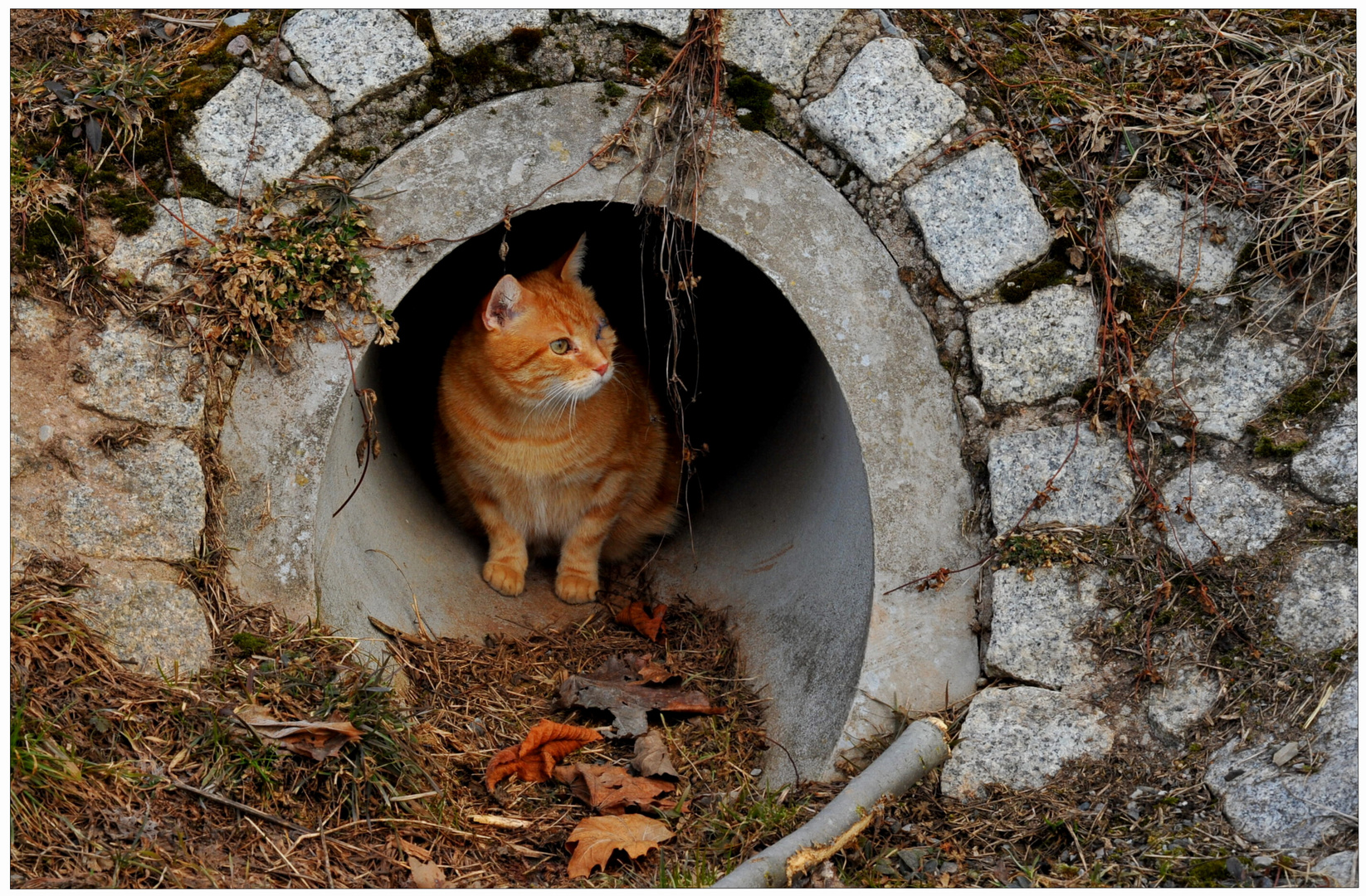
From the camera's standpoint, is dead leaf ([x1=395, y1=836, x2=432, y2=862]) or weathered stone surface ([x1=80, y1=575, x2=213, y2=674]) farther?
weathered stone surface ([x1=80, y1=575, x2=213, y2=674])

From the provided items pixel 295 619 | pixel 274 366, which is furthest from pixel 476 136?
pixel 295 619

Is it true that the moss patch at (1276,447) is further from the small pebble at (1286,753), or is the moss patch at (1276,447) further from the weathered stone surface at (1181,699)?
the small pebble at (1286,753)

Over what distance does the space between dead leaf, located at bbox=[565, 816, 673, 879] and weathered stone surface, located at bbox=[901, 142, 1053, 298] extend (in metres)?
1.82

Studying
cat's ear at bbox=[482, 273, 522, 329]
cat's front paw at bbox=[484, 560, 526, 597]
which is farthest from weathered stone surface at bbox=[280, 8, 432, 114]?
cat's front paw at bbox=[484, 560, 526, 597]

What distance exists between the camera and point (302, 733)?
2.66 metres

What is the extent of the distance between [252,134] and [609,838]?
2273 mm

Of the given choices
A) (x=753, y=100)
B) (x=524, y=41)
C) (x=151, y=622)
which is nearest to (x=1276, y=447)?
(x=753, y=100)

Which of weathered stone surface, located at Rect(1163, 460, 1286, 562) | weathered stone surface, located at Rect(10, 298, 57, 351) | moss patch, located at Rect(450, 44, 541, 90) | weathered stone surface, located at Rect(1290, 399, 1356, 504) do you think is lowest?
weathered stone surface, located at Rect(1163, 460, 1286, 562)

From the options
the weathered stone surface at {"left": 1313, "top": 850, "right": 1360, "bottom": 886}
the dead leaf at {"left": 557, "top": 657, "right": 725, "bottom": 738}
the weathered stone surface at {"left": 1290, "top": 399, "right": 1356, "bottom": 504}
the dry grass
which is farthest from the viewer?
the dead leaf at {"left": 557, "top": 657, "right": 725, "bottom": 738}

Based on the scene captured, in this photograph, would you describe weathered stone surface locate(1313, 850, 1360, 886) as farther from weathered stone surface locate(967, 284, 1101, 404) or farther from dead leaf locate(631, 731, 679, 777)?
dead leaf locate(631, 731, 679, 777)

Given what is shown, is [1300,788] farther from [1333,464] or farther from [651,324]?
[651,324]

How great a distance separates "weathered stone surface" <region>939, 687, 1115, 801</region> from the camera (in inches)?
112

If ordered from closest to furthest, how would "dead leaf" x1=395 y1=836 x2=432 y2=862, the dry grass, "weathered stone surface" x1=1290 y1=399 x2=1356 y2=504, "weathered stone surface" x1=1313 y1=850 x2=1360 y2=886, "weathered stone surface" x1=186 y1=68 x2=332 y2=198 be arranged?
"weathered stone surface" x1=1313 y1=850 x2=1360 y2=886 → the dry grass → "dead leaf" x1=395 y1=836 x2=432 y2=862 → "weathered stone surface" x1=1290 y1=399 x2=1356 y2=504 → "weathered stone surface" x1=186 y1=68 x2=332 y2=198

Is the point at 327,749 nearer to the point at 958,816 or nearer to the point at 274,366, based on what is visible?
the point at 274,366
